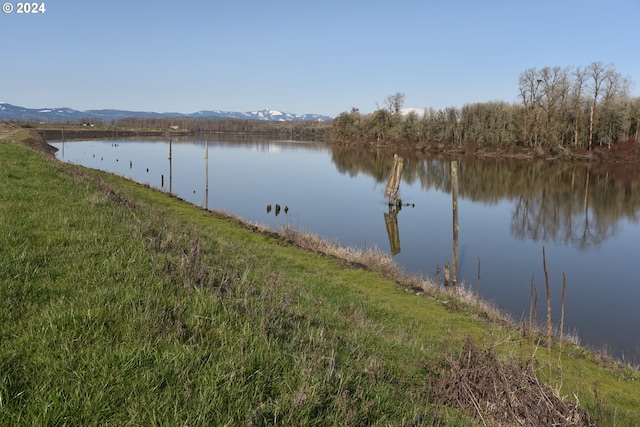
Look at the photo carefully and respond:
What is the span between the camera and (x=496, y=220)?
32.3 m

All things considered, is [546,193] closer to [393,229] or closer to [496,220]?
[496,220]

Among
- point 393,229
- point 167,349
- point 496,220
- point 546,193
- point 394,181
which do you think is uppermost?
point 394,181

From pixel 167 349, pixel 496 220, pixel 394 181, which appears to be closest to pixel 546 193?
pixel 496 220

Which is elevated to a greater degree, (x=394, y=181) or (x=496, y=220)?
(x=394, y=181)

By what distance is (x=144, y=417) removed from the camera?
3.03 meters

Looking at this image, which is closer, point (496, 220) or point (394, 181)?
point (496, 220)

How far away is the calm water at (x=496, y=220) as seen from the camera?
1745 cm

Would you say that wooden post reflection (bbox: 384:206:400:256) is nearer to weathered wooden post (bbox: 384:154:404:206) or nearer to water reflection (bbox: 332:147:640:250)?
weathered wooden post (bbox: 384:154:404:206)

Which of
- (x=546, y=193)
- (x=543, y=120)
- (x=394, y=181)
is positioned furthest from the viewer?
(x=543, y=120)

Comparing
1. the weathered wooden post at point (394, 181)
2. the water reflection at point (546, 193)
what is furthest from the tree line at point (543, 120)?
the weathered wooden post at point (394, 181)

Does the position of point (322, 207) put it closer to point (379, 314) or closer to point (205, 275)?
point (379, 314)

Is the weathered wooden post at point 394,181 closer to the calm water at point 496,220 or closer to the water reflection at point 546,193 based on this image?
the calm water at point 496,220

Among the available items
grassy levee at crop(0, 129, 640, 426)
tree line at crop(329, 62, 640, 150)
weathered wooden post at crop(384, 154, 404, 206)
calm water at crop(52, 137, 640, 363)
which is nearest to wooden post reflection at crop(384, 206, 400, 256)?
calm water at crop(52, 137, 640, 363)

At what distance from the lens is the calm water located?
57.3 feet
